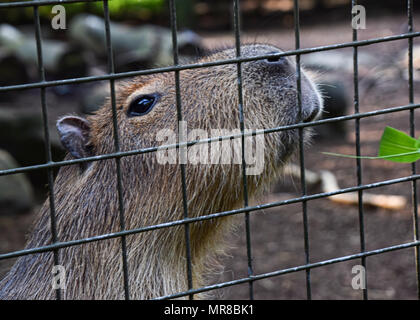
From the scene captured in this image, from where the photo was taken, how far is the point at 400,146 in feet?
7.88

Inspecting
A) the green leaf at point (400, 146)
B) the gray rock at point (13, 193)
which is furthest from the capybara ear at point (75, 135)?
the gray rock at point (13, 193)

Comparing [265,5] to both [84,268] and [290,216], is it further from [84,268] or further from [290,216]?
[84,268]

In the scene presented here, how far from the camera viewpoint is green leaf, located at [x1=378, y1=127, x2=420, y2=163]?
2.38m

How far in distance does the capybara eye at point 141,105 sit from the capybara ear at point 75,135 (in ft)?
0.95

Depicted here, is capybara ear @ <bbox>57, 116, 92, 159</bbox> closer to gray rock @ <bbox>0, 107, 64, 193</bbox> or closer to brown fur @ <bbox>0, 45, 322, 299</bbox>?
brown fur @ <bbox>0, 45, 322, 299</bbox>

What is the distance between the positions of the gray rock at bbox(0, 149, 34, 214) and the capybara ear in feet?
14.6

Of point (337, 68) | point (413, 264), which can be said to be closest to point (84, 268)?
point (413, 264)

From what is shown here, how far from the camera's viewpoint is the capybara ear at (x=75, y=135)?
9.55 ft

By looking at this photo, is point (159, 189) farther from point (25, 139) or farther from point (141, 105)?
point (25, 139)

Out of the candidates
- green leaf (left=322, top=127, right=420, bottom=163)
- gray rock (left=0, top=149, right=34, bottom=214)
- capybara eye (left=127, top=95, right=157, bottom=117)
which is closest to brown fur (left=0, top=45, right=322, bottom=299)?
capybara eye (left=127, top=95, right=157, bottom=117)

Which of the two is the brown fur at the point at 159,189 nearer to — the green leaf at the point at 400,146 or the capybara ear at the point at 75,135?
the capybara ear at the point at 75,135

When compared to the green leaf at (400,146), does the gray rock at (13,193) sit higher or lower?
lower
